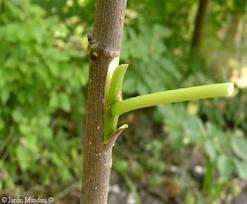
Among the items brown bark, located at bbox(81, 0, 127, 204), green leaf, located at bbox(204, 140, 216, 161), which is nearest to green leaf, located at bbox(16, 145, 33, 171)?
green leaf, located at bbox(204, 140, 216, 161)

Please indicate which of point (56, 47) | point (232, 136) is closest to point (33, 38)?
point (56, 47)

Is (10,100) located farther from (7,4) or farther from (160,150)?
(160,150)

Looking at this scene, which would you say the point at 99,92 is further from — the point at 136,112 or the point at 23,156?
Result: the point at 136,112

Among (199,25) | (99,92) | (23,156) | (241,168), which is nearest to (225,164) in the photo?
(241,168)

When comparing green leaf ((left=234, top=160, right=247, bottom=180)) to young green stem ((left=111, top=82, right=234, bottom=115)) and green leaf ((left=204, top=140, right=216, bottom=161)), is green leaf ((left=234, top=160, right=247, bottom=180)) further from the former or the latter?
young green stem ((left=111, top=82, right=234, bottom=115))

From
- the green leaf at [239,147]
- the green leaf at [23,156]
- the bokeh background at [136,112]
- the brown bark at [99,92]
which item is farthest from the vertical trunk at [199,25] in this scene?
the brown bark at [99,92]
